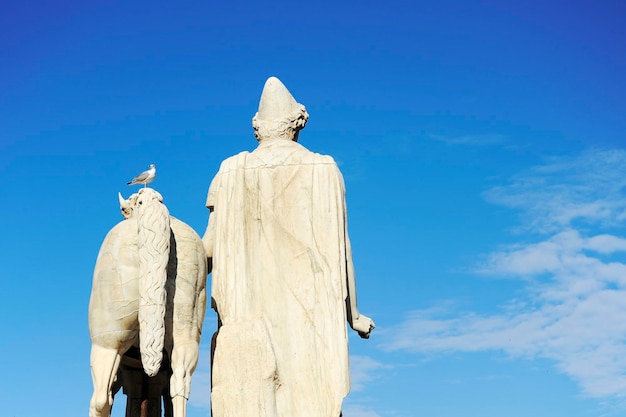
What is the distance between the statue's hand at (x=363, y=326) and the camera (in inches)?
498

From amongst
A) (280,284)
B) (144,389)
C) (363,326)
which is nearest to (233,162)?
(280,284)

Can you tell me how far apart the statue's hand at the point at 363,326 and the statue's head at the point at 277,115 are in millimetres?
2060

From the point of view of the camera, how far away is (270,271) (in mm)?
12297

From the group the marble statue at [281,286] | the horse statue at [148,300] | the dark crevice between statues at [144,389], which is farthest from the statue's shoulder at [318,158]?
the dark crevice between statues at [144,389]

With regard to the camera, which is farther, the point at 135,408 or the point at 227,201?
the point at 135,408

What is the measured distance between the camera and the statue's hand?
41.5 feet

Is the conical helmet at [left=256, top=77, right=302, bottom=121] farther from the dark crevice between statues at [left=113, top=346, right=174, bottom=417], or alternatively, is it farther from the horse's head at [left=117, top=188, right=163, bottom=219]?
the dark crevice between statues at [left=113, top=346, right=174, bottom=417]

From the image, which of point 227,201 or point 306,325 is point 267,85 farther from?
point 306,325

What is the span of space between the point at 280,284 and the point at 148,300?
138 centimetres

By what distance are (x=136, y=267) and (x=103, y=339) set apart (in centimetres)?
78

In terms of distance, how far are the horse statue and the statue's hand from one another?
160cm

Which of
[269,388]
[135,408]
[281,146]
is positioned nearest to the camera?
[269,388]

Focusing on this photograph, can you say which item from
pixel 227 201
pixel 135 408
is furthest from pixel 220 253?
pixel 135 408

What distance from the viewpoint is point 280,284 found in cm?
1226
